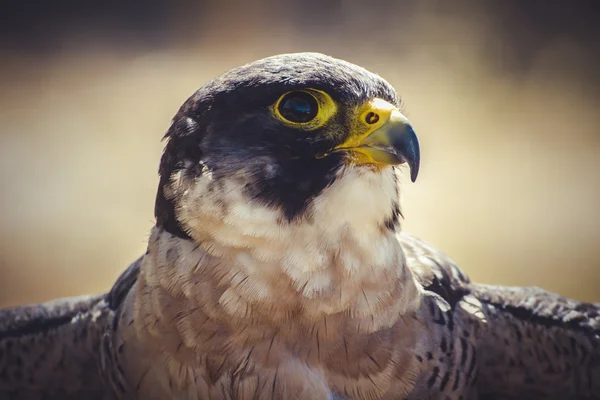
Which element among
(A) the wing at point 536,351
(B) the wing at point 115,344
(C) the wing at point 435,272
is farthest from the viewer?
(A) the wing at point 536,351

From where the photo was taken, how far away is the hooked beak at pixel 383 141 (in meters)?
2.13

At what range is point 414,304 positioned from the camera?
7.98ft

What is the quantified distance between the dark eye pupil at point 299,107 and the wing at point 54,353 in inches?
48.5

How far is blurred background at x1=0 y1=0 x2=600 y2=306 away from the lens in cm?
643

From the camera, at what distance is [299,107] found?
2156mm

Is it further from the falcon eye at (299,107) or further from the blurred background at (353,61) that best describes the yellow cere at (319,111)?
the blurred background at (353,61)

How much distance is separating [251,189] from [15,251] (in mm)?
4965

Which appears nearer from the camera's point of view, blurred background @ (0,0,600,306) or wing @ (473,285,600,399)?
wing @ (473,285,600,399)

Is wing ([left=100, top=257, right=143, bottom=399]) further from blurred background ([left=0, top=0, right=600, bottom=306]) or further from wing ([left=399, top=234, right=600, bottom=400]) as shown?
blurred background ([left=0, top=0, right=600, bottom=306])

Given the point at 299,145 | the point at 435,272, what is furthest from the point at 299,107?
the point at 435,272

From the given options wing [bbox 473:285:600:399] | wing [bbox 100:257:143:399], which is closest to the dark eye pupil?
wing [bbox 100:257:143:399]

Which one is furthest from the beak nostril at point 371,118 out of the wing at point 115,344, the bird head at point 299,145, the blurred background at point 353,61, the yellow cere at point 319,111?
the blurred background at point 353,61

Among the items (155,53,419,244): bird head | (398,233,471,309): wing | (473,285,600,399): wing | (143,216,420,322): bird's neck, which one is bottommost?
(473,285,600,399): wing

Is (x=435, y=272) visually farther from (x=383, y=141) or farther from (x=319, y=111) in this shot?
(x=319, y=111)
